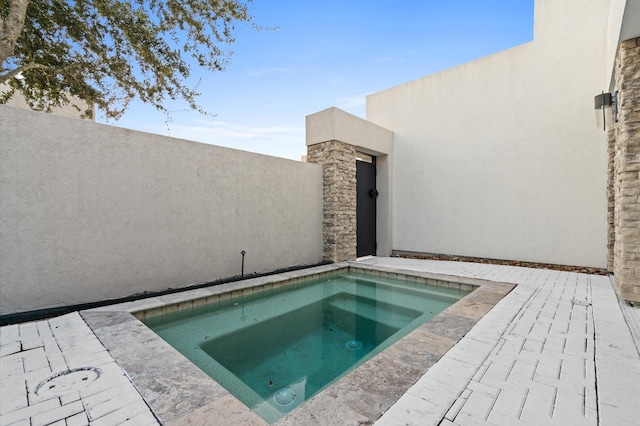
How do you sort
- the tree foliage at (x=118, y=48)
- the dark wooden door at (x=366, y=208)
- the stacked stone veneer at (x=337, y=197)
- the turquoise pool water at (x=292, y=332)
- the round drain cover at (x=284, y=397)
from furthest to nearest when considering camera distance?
1. the dark wooden door at (x=366, y=208)
2. the stacked stone veneer at (x=337, y=197)
3. the tree foliage at (x=118, y=48)
4. the turquoise pool water at (x=292, y=332)
5. the round drain cover at (x=284, y=397)

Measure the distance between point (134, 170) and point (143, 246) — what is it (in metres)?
1.32

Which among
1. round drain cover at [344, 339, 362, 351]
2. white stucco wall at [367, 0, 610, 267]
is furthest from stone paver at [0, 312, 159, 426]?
white stucco wall at [367, 0, 610, 267]

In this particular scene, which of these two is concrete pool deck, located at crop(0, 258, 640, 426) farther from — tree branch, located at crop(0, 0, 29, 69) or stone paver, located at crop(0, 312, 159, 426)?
tree branch, located at crop(0, 0, 29, 69)

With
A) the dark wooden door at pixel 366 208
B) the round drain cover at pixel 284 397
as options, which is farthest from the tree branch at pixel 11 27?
the dark wooden door at pixel 366 208

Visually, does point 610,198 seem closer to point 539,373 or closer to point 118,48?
point 539,373

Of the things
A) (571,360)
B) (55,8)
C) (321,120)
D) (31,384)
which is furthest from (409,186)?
(55,8)

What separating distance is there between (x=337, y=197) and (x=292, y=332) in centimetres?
481

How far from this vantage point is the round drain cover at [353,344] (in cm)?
353

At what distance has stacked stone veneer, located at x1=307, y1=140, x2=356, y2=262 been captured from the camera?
8.20 meters

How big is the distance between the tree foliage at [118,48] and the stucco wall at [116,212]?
3201 millimetres

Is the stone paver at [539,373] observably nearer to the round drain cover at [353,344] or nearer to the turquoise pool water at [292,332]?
the turquoise pool water at [292,332]

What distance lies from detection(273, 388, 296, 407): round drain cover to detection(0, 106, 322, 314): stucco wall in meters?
3.62

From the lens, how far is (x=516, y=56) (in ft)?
25.4

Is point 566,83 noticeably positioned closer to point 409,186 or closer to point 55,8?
point 409,186
